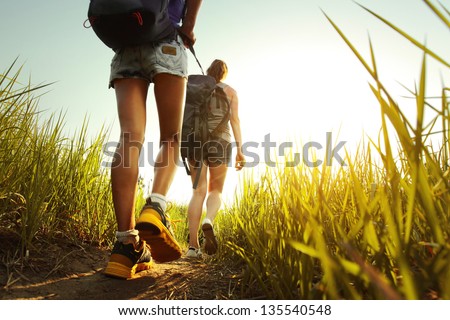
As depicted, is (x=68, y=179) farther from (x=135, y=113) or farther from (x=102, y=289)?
(x=102, y=289)

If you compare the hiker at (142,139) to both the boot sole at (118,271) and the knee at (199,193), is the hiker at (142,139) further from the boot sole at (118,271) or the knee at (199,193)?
the knee at (199,193)

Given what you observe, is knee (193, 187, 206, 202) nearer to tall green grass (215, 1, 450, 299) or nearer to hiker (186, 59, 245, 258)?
hiker (186, 59, 245, 258)

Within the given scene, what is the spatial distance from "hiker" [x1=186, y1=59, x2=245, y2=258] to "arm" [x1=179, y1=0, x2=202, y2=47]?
58.7 inches

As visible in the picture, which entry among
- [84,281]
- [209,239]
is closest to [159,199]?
[84,281]

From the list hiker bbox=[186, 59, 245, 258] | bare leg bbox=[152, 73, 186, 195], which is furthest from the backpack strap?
bare leg bbox=[152, 73, 186, 195]

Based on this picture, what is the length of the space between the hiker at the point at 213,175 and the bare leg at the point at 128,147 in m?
1.35

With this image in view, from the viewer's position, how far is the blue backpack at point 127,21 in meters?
1.44

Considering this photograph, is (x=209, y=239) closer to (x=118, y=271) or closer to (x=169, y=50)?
(x=118, y=271)

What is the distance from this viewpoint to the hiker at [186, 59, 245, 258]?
2.96 meters

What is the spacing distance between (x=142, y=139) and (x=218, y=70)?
246cm

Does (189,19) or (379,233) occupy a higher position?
(189,19)

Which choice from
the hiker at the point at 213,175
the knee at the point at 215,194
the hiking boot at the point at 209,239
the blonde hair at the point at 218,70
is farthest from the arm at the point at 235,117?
the hiking boot at the point at 209,239

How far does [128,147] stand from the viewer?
1.53 meters
